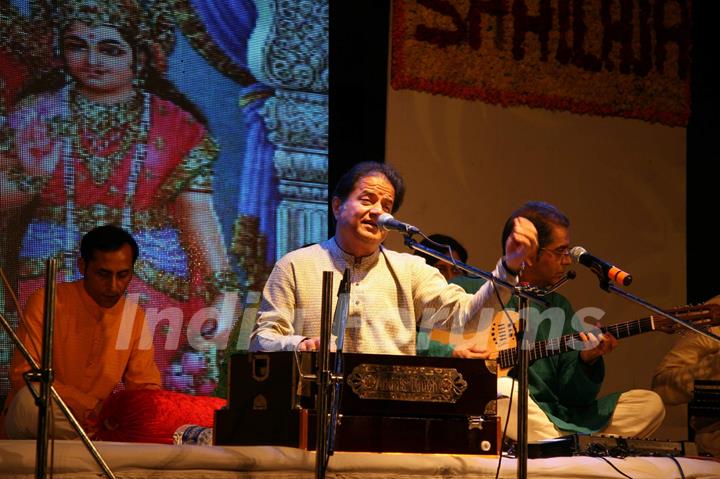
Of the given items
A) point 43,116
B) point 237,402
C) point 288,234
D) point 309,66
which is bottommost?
point 237,402

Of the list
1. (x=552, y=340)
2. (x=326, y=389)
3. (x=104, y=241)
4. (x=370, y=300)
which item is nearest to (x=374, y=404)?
(x=326, y=389)

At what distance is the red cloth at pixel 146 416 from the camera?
4.18 meters

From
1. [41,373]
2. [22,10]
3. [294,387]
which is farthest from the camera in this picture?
[22,10]

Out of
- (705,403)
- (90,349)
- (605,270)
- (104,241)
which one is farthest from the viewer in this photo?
(705,403)

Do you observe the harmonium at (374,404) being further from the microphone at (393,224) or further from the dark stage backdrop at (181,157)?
the dark stage backdrop at (181,157)

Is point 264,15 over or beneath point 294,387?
over

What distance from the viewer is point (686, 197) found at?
691cm

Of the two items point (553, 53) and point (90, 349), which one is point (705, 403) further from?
point (90, 349)

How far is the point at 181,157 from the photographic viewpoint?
17.7ft

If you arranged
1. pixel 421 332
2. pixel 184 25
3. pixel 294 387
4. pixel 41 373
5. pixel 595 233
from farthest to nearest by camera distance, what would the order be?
pixel 595 233
pixel 184 25
pixel 421 332
pixel 294 387
pixel 41 373

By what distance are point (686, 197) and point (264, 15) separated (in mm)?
3186

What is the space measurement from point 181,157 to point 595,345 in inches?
92.7

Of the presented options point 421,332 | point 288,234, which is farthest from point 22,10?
point 421,332

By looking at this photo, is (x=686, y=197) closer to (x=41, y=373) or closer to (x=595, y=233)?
(x=595, y=233)
